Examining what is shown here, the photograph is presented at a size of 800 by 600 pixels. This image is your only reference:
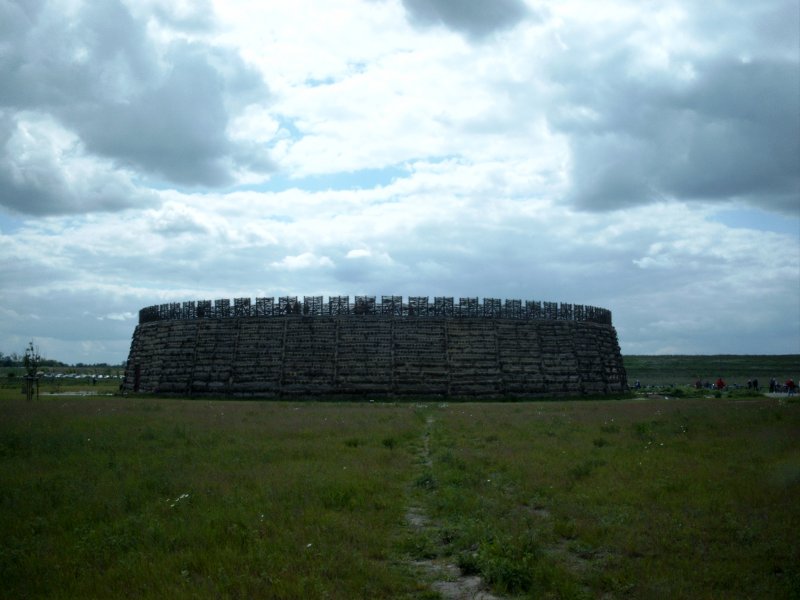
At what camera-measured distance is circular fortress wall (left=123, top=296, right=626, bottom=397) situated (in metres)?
42.8

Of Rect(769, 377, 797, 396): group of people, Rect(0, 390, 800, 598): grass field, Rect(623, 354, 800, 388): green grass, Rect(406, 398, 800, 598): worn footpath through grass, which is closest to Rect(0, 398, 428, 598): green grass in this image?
Rect(0, 390, 800, 598): grass field

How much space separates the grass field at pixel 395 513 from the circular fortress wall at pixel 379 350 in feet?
72.5

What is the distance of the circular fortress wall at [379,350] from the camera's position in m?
42.8

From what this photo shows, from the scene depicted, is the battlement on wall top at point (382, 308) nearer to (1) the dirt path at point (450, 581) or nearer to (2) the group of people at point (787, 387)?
(2) the group of people at point (787, 387)

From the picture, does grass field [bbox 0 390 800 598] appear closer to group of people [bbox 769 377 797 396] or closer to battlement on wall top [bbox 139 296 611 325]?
battlement on wall top [bbox 139 296 611 325]

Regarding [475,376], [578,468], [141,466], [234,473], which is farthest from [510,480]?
[475,376]

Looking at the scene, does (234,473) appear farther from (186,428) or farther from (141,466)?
(186,428)

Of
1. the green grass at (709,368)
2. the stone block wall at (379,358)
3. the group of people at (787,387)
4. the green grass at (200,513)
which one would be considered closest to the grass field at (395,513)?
the green grass at (200,513)

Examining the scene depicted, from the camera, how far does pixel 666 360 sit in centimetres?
13562

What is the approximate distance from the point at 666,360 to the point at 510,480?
132353mm

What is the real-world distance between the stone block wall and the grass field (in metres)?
22.0

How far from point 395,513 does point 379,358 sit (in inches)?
1267

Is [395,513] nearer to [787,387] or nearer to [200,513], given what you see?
[200,513]

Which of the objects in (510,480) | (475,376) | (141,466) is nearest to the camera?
(510,480)
